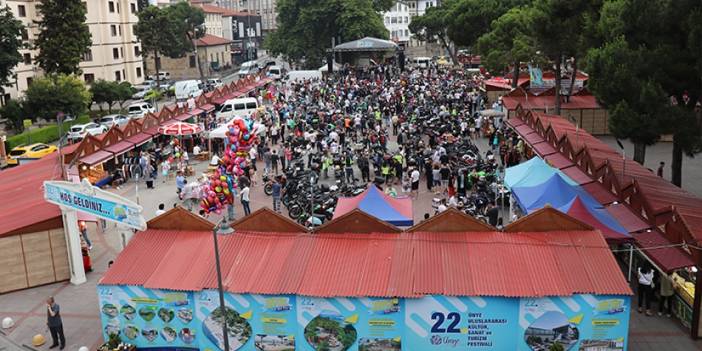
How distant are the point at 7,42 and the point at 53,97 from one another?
13.8 feet

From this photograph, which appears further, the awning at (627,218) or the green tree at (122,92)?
the green tree at (122,92)

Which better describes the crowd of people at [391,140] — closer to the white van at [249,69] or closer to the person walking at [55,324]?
the person walking at [55,324]

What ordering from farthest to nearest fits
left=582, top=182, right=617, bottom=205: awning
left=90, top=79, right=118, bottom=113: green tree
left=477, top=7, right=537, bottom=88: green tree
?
left=90, top=79, right=118, bottom=113: green tree → left=477, top=7, right=537, bottom=88: green tree → left=582, top=182, right=617, bottom=205: awning

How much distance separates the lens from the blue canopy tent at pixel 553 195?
Answer: 17.2 metres

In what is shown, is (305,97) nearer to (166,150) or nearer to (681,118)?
(166,150)

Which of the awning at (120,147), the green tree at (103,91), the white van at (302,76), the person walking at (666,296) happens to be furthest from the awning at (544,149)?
the green tree at (103,91)

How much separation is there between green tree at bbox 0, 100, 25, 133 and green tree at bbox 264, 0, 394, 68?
112 ft

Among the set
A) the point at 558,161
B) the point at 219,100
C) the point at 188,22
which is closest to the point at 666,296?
the point at 558,161

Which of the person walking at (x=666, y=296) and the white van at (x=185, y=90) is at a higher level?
the white van at (x=185, y=90)

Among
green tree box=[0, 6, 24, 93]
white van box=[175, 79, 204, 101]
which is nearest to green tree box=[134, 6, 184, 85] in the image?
white van box=[175, 79, 204, 101]

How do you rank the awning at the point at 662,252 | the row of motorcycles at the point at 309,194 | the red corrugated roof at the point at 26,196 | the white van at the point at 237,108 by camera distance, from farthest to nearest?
the white van at the point at 237,108, the row of motorcycles at the point at 309,194, the red corrugated roof at the point at 26,196, the awning at the point at 662,252

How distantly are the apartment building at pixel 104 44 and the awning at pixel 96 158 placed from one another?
2862cm

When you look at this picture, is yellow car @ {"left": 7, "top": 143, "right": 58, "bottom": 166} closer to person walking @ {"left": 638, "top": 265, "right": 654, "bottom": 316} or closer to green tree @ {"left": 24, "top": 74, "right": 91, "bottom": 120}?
green tree @ {"left": 24, "top": 74, "right": 91, "bottom": 120}

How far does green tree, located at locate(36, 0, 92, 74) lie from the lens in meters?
47.3
